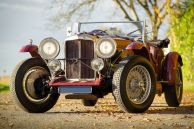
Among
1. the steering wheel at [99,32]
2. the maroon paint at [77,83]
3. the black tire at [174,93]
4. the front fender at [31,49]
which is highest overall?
the steering wheel at [99,32]

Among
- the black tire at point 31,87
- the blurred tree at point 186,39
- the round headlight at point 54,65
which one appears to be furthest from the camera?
the blurred tree at point 186,39

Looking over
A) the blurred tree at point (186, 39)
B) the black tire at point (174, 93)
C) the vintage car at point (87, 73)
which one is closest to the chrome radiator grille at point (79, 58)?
the vintage car at point (87, 73)

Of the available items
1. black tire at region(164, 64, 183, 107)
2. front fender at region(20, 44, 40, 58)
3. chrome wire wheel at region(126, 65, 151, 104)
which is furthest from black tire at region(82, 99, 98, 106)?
chrome wire wheel at region(126, 65, 151, 104)

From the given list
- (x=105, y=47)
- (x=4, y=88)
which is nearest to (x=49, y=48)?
(x=105, y=47)

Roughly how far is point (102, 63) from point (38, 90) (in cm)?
144

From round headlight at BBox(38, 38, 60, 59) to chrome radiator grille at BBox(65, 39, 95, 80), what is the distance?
26 cm

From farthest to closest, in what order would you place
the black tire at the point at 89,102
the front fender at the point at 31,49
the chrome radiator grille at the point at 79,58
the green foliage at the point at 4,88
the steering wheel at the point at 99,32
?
the green foliage at the point at 4,88, the black tire at the point at 89,102, the steering wheel at the point at 99,32, the front fender at the point at 31,49, the chrome radiator grille at the point at 79,58

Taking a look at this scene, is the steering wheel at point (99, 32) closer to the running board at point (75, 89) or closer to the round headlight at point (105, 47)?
the round headlight at point (105, 47)

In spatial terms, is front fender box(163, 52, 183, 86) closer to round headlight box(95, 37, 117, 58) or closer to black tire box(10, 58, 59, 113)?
round headlight box(95, 37, 117, 58)

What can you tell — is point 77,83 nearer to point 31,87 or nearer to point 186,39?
point 31,87

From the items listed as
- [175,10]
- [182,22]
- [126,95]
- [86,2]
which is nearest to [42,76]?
[126,95]

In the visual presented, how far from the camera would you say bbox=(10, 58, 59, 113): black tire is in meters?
10.2

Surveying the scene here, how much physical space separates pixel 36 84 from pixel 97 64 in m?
1.33

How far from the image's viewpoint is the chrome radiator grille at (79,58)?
10344 mm
